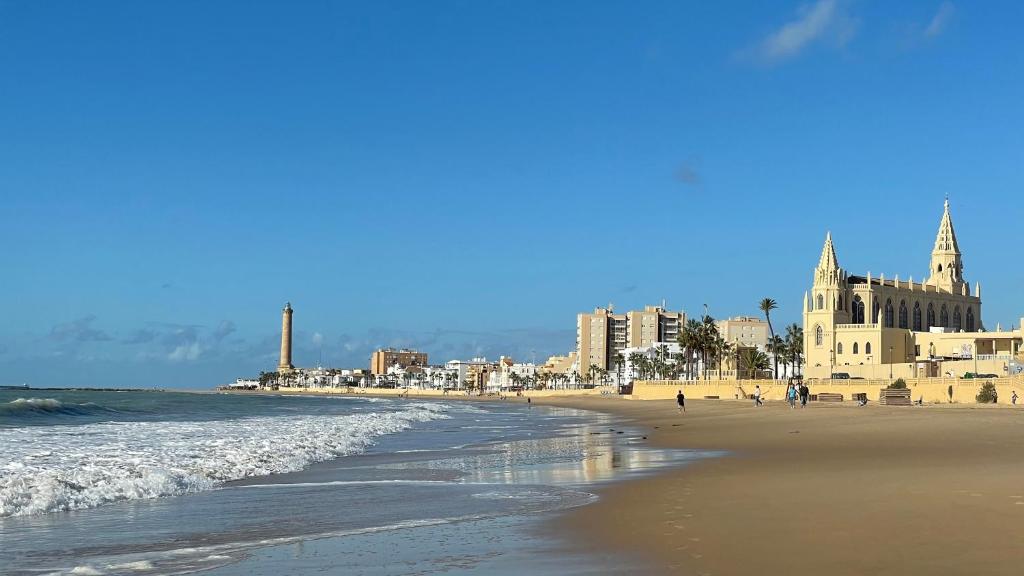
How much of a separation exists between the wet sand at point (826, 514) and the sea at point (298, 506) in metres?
0.72

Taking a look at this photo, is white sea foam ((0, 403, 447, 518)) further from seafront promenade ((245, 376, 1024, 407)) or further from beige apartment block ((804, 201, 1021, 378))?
beige apartment block ((804, 201, 1021, 378))

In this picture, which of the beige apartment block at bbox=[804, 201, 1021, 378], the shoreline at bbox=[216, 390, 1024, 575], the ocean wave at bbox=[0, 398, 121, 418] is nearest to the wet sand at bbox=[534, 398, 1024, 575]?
the shoreline at bbox=[216, 390, 1024, 575]

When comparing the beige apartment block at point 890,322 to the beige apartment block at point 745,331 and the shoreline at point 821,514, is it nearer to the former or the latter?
the beige apartment block at point 745,331

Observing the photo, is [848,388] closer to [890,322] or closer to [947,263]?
[890,322]

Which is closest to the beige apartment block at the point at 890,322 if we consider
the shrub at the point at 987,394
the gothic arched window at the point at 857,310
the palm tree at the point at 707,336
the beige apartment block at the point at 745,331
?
the gothic arched window at the point at 857,310

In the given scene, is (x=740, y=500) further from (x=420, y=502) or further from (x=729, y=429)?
(x=729, y=429)

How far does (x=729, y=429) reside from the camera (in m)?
34.2

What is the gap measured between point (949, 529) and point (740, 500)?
3.37m

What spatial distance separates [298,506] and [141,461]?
26.4 ft

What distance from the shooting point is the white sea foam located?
14516mm

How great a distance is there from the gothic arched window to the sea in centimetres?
9584

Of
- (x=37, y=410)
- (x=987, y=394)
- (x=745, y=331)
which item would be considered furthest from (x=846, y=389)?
(x=745, y=331)

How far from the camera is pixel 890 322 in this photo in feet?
387

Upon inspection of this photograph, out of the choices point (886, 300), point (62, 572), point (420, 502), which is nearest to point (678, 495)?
point (420, 502)
